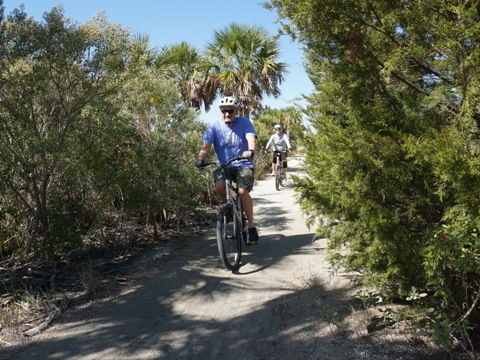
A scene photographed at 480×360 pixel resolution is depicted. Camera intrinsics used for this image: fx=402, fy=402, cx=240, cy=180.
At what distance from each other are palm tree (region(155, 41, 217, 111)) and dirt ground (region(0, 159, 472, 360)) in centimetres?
1276

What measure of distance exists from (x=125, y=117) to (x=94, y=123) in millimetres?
586

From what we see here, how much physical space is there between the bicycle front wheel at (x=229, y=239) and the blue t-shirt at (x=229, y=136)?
799mm

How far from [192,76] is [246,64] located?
2.56 meters

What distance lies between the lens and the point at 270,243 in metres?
5.61

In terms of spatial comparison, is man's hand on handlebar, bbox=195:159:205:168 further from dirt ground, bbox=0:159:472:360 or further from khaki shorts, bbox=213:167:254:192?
dirt ground, bbox=0:159:472:360

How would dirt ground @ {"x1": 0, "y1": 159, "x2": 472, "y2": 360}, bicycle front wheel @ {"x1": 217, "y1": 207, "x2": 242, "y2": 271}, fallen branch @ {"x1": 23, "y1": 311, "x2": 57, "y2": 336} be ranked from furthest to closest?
bicycle front wheel @ {"x1": 217, "y1": 207, "x2": 242, "y2": 271} < fallen branch @ {"x1": 23, "y1": 311, "x2": 57, "y2": 336} < dirt ground @ {"x1": 0, "y1": 159, "x2": 472, "y2": 360}

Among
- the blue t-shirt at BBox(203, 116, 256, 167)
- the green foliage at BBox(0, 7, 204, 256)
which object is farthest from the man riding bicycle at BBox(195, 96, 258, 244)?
the green foliage at BBox(0, 7, 204, 256)

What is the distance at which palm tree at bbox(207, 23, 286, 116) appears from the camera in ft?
53.2

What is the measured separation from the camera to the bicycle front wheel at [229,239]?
14.6ft

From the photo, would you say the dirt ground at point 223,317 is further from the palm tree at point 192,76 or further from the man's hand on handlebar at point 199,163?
the palm tree at point 192,76

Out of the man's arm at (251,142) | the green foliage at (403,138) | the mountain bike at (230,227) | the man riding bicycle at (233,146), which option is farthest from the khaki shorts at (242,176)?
the green foliage at (403,138)

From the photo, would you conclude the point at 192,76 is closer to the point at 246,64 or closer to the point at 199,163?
the point at 246,64

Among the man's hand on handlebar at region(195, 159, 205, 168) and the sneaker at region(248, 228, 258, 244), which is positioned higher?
the man's hand on handlebar at region(195, 159, 205, 168)

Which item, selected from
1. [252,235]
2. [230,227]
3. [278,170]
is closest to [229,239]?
[230,227]
